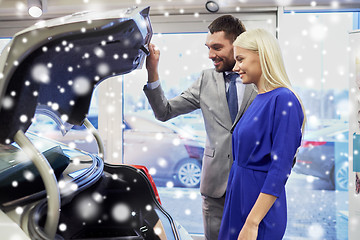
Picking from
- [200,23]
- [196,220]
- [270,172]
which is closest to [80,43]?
[270,172]

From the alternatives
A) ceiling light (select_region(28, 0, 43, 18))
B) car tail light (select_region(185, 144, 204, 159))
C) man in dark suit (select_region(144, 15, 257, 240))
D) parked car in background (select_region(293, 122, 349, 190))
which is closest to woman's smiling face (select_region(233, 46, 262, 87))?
man in dark suit (select_region(144, 15, 257, 240))

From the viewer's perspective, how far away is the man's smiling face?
5.43 feet

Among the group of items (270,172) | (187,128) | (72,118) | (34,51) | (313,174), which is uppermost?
(34,51)

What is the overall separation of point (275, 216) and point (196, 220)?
2598 mm

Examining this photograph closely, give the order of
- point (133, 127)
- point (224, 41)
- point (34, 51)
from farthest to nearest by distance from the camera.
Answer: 1. point (133, 127)
2. point (224, 41)
3. point (34, 51)

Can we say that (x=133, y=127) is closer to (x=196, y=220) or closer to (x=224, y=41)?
(x=196, y=220)

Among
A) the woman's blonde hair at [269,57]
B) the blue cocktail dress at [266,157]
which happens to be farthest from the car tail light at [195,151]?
the woman's blonde hair at [269,57]

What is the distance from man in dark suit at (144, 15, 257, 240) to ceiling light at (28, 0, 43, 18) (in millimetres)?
1363

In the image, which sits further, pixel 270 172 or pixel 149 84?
pixel 149 84

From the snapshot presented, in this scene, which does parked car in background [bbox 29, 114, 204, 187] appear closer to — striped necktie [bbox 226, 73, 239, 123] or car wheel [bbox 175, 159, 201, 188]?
car wheel [bbox 175, 159, 201, 188]

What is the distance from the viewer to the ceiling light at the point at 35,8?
101 inches

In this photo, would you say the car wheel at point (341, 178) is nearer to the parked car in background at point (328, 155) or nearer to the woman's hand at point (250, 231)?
the parked car in background at point (328, 155)

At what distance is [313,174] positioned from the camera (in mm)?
5438

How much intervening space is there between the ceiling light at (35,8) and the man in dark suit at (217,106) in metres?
1.36
